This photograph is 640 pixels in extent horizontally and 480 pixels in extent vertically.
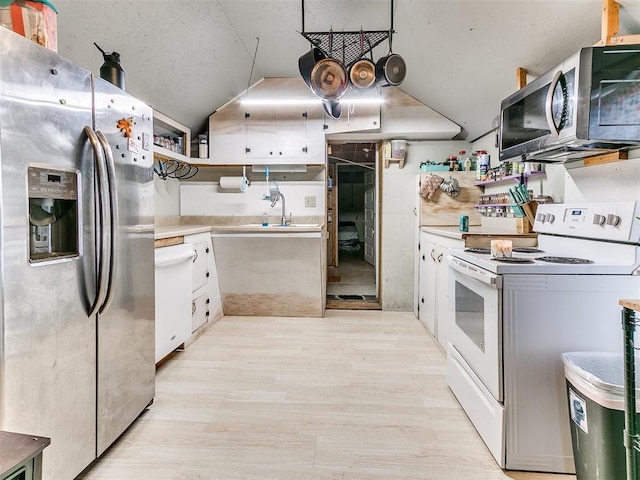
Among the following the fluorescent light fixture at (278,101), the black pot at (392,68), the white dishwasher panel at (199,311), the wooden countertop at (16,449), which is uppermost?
the fluorescent light fixture at (278,101)

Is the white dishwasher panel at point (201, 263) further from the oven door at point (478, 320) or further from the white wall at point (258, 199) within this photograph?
the oven door at point (478, 320)

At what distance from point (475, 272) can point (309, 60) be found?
5.41 feet

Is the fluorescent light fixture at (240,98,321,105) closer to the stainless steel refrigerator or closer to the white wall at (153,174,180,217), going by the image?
the white wall at (153,174,180,217)

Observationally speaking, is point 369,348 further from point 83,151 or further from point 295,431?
point 83,151

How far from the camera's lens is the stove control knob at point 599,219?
1582 millimetres

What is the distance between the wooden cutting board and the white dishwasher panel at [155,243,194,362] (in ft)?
7.37

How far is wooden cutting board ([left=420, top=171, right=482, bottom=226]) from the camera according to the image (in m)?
3.33

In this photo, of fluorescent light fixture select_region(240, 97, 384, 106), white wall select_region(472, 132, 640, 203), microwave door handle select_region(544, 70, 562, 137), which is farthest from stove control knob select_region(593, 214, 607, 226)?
fluorescent light fixture select_region(240, 97, 384, 106)

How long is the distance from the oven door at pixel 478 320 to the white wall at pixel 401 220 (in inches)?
68.3

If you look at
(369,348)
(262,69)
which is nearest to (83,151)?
(369,348)

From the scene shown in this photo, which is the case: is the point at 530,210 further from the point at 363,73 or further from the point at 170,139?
the point at 170,139

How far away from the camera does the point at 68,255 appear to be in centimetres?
127

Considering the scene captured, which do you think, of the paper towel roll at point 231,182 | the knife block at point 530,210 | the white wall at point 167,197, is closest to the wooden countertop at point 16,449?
the knife block at point 530,210

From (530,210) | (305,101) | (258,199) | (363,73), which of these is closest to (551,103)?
(530,210)
